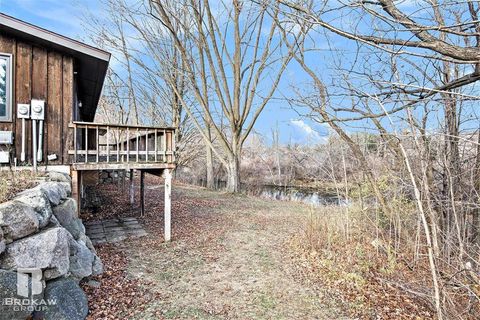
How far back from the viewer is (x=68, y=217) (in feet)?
14.7

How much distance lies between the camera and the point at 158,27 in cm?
1563

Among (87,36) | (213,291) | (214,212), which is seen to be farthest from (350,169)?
(87,36)

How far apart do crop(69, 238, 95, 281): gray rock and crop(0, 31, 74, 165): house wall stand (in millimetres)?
2333

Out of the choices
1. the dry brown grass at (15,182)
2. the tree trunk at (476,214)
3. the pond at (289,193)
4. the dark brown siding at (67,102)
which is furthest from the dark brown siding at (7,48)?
the pond at (289,193)

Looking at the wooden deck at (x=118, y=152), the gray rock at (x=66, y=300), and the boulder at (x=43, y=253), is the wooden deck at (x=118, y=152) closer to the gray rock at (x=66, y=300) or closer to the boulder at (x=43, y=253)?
the boulder at (x=43, y=253)

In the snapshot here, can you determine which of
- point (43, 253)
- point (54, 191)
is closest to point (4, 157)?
point (54, 191)

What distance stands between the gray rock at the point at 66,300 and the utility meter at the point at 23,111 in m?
3.61

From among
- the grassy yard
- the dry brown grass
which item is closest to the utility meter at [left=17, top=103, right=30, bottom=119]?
the dry brown grass

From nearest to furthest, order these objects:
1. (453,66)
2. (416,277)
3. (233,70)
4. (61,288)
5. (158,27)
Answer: (61,288)
(416,277)
(453,66)
(233,70)
(158,27)

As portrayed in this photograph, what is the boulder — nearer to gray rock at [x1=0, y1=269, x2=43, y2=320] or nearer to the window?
gray rock at [x1=0, y1=269, x2=43, y2=320]

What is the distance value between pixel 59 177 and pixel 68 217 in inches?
45.4

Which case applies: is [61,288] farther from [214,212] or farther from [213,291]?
[214,212]

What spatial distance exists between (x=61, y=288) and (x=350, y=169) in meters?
5.51

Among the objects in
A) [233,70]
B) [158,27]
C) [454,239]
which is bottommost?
[454,239]
